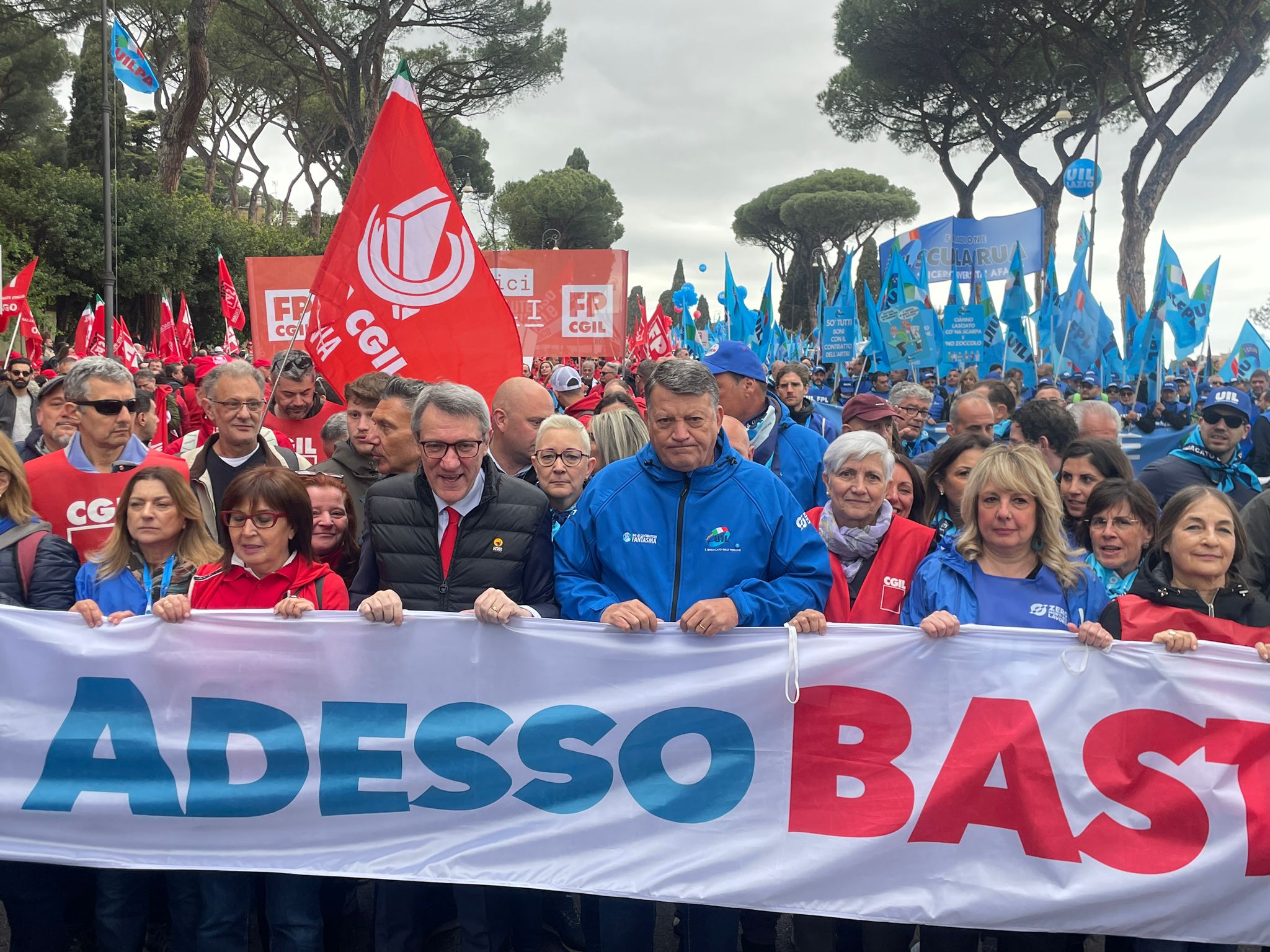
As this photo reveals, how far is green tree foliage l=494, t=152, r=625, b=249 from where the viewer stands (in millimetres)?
65500

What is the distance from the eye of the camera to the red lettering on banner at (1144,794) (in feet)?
8.91

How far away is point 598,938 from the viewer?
3.34 metres

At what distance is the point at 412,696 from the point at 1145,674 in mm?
1981

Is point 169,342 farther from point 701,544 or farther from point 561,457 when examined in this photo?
point 701,544

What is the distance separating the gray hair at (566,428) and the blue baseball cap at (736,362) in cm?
150

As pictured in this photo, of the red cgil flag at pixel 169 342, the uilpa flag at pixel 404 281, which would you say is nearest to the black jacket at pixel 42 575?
the uilpa flag at pixel 404 281

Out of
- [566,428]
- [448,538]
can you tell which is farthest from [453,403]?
[566,428]

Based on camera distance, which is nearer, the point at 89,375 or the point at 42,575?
the point at 42,575

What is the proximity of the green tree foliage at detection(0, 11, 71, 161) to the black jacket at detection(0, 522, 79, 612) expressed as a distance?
3481 centimetres

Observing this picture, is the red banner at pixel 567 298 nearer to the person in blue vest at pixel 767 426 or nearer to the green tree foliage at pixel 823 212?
the person in blue vest at pixel 767 426

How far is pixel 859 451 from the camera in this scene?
329cm

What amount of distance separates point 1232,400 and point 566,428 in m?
3.56

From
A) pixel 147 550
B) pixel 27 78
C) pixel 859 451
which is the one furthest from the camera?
pixel 27 78

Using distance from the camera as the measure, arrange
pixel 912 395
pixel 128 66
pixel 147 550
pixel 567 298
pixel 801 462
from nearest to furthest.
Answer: pixel 147 550, pixel 801 462, pixel 912 395, pixel 567 298, pixel 128 66
